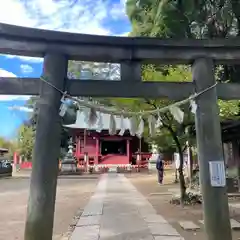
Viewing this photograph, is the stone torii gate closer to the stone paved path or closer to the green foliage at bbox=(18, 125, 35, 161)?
the stone paved path

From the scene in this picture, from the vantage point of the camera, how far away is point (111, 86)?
6.09m

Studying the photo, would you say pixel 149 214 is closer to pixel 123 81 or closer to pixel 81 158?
pixel 123 81

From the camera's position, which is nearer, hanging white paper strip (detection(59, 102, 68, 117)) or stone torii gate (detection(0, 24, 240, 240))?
stone torii gate (detection(0, 24, 240, 240))

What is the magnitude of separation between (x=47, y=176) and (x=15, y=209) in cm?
727

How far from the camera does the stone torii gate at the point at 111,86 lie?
566 cm

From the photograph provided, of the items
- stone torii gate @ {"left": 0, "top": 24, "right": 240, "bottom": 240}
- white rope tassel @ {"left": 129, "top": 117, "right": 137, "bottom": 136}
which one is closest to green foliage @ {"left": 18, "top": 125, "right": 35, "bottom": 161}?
white rope tassel @ {"left": 129, "top": 117, "right": 137, "bottom": 136}

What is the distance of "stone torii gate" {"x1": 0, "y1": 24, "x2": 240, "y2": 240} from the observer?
5.66m

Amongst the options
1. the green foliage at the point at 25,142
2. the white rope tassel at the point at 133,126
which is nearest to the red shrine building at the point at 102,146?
the green foliage at the point at 25,142

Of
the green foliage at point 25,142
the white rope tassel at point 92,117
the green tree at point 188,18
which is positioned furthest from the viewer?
the green foliage at point 25,142

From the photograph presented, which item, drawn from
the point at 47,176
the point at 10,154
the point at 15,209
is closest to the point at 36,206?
the point at 47,176

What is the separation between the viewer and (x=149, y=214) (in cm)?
1027

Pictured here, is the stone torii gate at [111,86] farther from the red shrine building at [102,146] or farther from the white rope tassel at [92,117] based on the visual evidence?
the red shrine building at [102,146]

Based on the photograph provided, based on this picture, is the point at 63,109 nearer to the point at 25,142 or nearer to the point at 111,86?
the point at 111,86

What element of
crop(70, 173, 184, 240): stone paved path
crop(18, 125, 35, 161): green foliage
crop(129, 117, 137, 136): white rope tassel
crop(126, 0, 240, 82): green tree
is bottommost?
crop(70, 173, 184, 240): stone paved path
